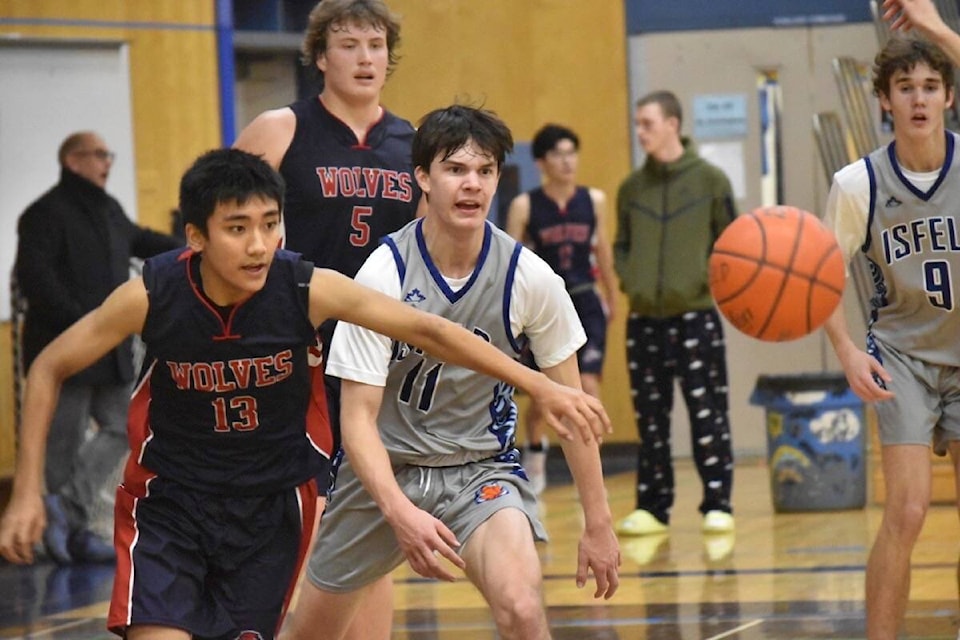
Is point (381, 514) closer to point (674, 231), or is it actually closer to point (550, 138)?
point (674, 231)

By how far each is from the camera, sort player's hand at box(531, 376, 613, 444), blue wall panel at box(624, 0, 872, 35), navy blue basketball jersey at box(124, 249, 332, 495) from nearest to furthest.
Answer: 1. player's hand at box(531, 376, 613, 444)
2. navy blue basketball jersey at box(124, 249, 332, 495)
3. blue wall panel at box(624, 0, 872, 35)

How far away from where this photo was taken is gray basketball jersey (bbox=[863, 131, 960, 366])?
6148mm

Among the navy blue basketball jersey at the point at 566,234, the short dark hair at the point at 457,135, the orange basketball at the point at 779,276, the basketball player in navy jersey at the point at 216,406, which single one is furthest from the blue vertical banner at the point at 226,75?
the basketball player in navy jersey at the point at 216,406

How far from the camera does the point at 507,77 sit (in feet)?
48.5

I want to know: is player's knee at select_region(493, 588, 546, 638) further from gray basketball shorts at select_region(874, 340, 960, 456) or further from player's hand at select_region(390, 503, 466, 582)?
gray basketball shorts at select_region(874, 340, 960, 456)

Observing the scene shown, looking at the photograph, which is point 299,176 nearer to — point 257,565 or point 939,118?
point 257,565

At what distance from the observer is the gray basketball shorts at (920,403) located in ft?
19.7

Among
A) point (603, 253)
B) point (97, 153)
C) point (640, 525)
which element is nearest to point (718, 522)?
point (640, 525)

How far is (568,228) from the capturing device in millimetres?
11617

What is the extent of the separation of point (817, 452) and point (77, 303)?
15.1 ft

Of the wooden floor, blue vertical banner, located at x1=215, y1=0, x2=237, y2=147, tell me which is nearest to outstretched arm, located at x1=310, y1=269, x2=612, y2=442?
the wooden floor

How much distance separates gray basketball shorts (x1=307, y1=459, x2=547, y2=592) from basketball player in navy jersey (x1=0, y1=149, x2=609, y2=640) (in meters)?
0.13

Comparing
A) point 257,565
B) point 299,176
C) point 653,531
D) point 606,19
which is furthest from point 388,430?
point 606,19

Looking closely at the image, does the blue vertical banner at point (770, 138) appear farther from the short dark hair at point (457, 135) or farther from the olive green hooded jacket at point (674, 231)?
the short dark hair at point (457, 135)
